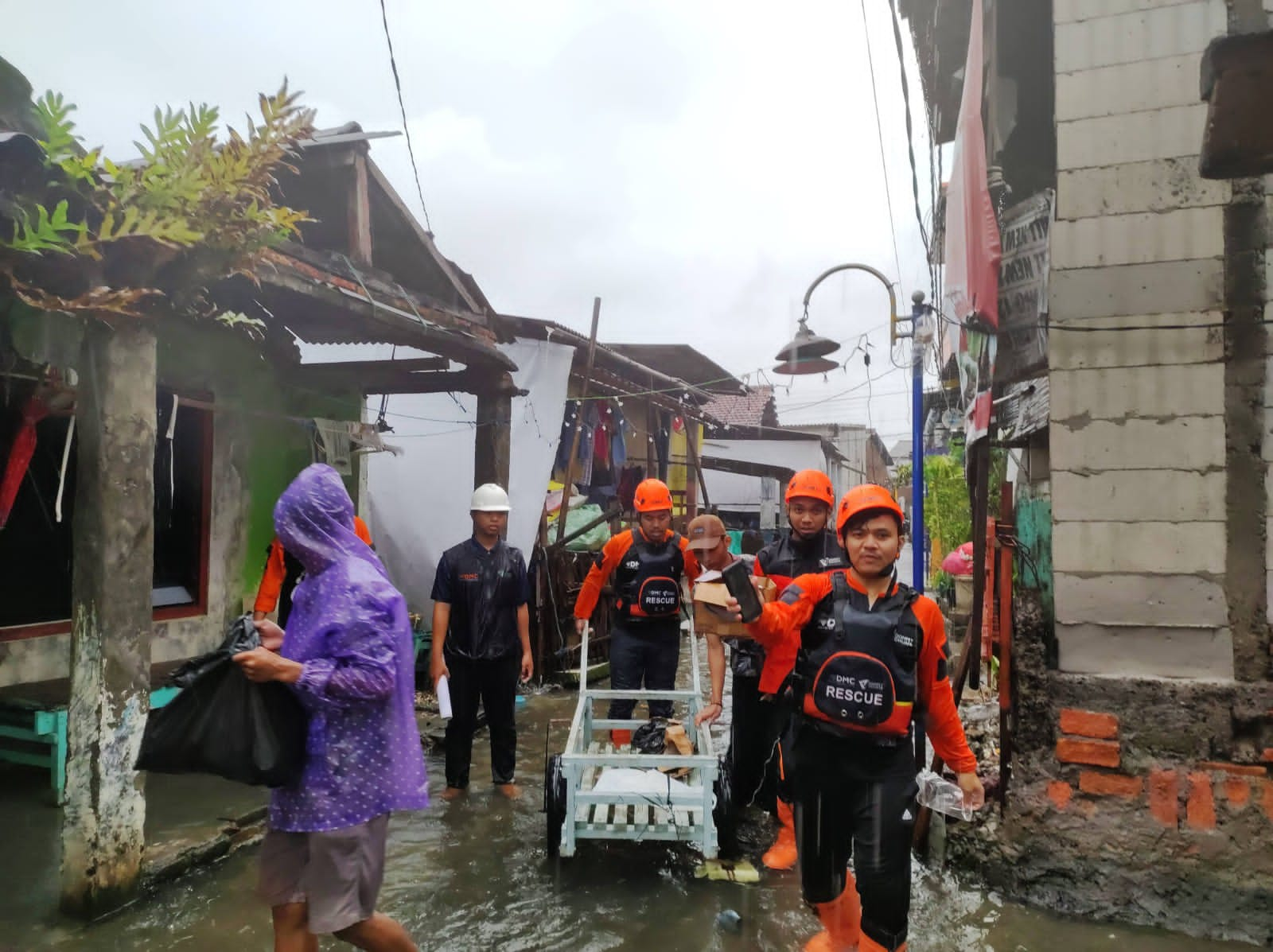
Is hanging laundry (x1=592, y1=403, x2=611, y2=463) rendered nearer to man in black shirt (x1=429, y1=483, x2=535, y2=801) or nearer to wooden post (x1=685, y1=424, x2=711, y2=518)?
wooden post (x1=685, y1=424, x2=711, y2=518)

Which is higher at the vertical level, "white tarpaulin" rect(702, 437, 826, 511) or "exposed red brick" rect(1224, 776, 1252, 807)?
"white tarpaulin" rect(702, 437, 826, 511)

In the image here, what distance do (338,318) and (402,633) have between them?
4146mm

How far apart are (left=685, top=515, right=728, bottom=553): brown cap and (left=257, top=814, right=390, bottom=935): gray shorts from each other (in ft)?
4.52

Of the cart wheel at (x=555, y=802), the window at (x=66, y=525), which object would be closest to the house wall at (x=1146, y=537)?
the cart wheel at (x=555, y=802)

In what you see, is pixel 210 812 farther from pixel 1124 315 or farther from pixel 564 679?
pixel 1124 315

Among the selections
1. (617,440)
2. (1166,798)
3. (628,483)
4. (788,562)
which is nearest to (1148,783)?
(1166,798)

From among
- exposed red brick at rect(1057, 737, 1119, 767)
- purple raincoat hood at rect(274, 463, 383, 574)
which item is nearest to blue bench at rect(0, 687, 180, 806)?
purple raincoat hood at rect(274, 463, 383, 574)

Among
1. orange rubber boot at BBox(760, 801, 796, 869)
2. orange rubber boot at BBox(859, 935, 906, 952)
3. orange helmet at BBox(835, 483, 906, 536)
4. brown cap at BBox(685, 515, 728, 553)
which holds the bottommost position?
orange rubber boot at BBox(760, 801, 796, 869)

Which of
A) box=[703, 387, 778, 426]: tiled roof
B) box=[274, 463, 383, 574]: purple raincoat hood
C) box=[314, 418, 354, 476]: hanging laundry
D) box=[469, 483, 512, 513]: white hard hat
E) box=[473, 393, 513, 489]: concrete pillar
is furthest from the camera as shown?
box=[703, 387, 778, 426]: tiled roof

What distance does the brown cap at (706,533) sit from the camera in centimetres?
290

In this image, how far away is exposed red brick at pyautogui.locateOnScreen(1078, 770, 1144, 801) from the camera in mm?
3766

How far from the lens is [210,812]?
481cm

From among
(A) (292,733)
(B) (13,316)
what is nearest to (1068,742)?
(A) (292,733)

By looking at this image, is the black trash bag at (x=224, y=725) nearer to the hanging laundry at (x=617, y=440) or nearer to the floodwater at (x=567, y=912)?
the floodwater at (x=567, y=912)
